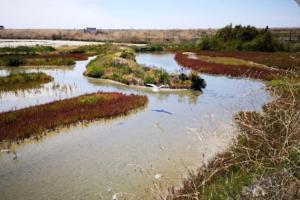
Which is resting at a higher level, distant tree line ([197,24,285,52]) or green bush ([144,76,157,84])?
distant tree line ([197,24,285,52])

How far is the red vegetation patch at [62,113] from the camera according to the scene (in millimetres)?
10724

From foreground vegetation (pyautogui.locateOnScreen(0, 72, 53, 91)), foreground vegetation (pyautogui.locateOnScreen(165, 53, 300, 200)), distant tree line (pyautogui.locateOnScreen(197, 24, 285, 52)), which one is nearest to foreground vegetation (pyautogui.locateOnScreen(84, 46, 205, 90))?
foreground vegetation (pyautogui.locateOnScreen(0, 72, 53, 91))

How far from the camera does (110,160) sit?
332 inches

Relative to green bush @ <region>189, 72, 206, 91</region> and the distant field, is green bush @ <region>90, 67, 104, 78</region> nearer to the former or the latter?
green bush @ <region>189, 72, 206, 91</region>

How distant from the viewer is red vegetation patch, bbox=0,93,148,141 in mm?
10724

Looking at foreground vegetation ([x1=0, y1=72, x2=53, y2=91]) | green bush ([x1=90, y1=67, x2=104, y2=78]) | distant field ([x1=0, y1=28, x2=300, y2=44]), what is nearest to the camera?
foreground vegetation ([x1=0, y1=72, x2=53, y2=91])

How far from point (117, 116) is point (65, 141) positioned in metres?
3.41

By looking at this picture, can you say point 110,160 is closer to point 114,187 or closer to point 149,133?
point 114,187

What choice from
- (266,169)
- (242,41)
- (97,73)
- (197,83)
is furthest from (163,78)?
(242,41)

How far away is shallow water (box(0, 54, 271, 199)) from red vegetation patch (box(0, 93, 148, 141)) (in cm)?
62

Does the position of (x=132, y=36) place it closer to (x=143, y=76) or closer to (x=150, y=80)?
(x=143, y=76)

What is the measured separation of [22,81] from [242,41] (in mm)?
44186

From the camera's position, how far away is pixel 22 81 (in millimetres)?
21156

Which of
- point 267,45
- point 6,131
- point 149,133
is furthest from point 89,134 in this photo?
point 267,45
